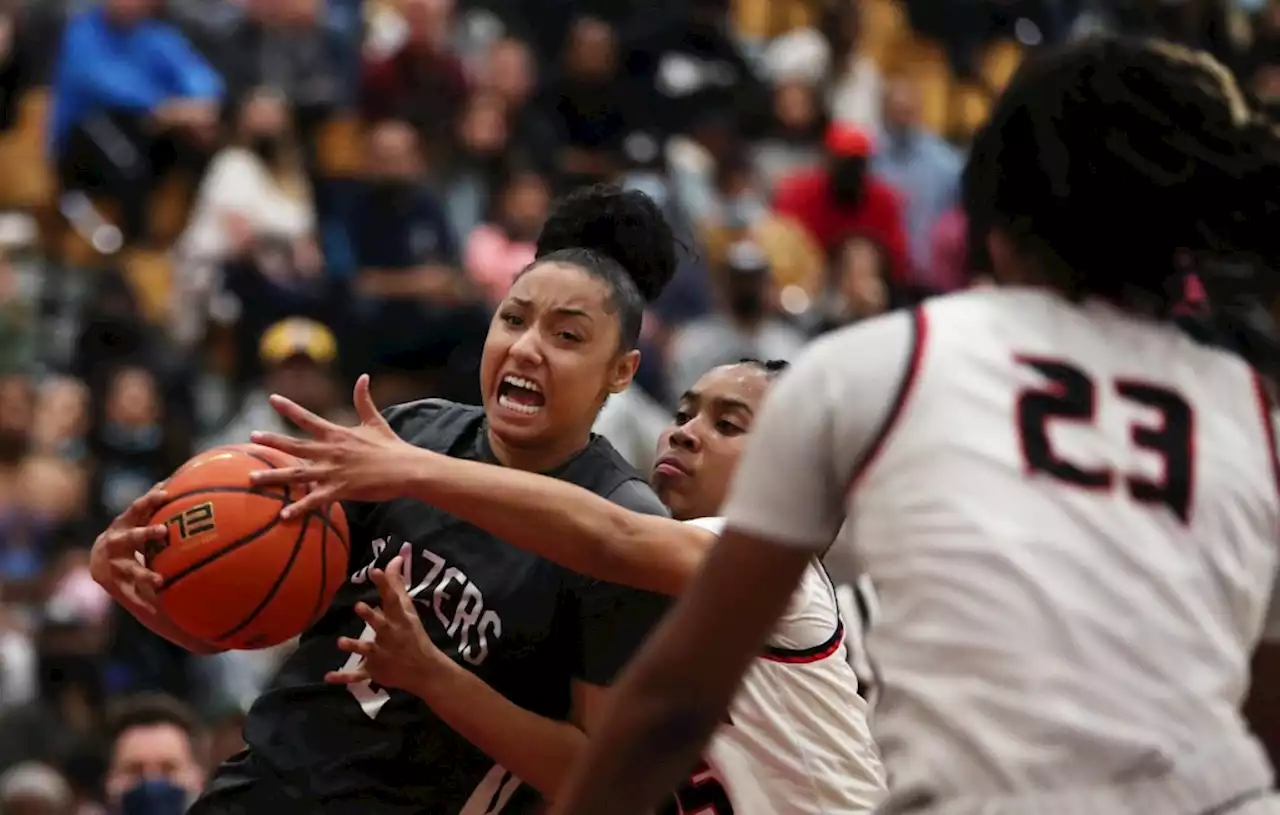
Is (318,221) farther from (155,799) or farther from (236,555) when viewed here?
(236,555)

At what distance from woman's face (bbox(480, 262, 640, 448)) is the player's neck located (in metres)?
0.02

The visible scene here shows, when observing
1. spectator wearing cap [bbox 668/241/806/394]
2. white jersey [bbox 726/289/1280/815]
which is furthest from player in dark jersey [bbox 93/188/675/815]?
spectator wearing cap [bbox 668/241/806/394]

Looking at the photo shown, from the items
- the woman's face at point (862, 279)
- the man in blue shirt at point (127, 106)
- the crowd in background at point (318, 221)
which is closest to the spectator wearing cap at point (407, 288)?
the crowd in background at point (318, 221)

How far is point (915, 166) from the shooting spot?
11352mm

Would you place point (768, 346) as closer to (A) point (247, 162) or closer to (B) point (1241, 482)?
(A) point (247, 162)

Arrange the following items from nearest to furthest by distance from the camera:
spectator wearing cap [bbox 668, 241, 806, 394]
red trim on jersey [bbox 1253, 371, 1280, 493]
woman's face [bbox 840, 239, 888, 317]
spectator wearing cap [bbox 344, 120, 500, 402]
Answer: red trim on jersey [bbox 1253, 371, 1280, 493], spectator wearing cap [bbox 344, 120, 500, 402], spectator wearing cap [bbox 668, 241, 806, 394], woman's face [bbox 840, 239, 888, 317]

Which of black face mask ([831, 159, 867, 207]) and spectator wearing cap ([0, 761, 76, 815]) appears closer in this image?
spectator wearing cap ([0, 761, 76, 815])

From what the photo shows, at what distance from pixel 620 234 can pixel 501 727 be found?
119 centimetres

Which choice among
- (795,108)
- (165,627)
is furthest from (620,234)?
(795,108)

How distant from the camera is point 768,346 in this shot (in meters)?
9.36

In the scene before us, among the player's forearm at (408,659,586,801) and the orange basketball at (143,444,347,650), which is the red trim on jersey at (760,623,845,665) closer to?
the player's forearm at (408,659,586,801)

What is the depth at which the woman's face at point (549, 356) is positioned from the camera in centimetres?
379

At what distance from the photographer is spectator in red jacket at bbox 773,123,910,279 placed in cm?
1042

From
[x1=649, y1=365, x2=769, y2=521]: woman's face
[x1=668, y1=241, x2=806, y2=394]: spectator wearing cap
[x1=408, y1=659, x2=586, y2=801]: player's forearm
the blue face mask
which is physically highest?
[x1=649, y1=365, x2=769, y2=521]: woman's face
